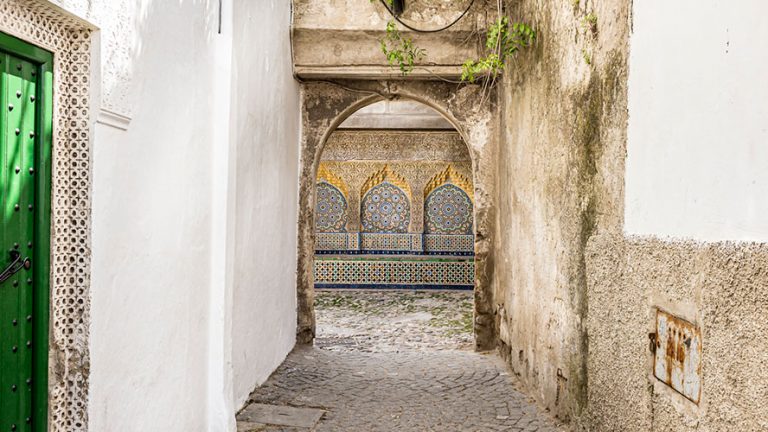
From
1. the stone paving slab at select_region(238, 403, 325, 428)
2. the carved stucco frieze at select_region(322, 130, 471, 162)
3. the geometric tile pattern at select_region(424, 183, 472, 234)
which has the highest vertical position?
the carved stucco frieze at select_region(322, 130, 471, 162)

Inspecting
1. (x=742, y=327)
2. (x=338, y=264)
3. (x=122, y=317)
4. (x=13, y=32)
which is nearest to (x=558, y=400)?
(x=742, y=327)

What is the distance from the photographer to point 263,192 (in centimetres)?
474

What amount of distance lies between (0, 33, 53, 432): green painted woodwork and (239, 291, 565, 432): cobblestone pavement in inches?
71.8

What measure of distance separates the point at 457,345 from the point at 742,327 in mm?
4934

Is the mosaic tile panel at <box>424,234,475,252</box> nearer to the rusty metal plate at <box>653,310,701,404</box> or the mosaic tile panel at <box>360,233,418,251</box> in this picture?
the mosaic tile panel at <box>360,233,418,251</box>

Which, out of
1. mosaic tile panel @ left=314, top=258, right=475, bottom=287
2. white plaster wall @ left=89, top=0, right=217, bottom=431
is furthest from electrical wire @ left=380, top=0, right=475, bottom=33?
mosaic tile panel @ left=314, top=258, right=475, bottom=287

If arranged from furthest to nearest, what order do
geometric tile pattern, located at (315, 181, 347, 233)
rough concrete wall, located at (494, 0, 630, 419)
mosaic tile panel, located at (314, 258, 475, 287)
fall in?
geometric tile pattern, located at (315, 181, 347, 233) → mosaic tile panel, located at (314, 258, 475, 287) → rough concrete wall, located at (494, 0, 630, 419)

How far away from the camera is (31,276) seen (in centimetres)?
219

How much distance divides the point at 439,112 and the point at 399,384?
2794 mm

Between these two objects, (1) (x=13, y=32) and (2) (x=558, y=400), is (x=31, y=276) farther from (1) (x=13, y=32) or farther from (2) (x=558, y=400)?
(2) (x=558, y=400)

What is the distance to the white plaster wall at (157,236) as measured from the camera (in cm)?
242

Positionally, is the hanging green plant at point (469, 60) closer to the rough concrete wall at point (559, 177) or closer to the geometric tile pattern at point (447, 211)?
the rough concrete wall at point (559, 177)

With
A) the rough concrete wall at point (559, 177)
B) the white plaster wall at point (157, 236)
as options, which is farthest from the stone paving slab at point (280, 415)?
the rough concrete wall at point (559, 177)

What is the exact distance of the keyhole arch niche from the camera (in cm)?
616
